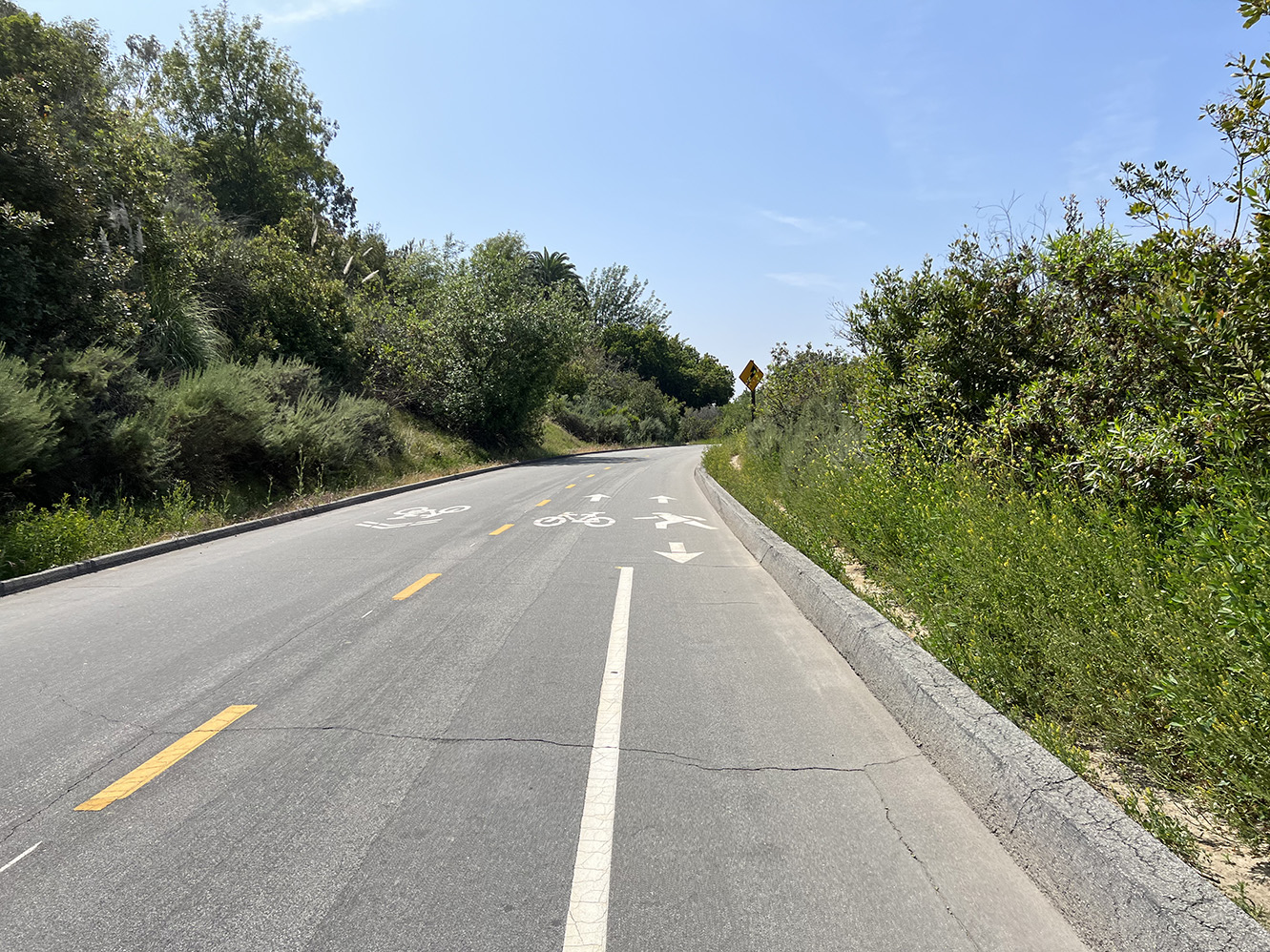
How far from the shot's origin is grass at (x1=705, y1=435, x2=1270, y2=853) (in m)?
3.09

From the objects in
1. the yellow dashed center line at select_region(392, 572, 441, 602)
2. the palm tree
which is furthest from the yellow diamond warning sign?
the palm tree

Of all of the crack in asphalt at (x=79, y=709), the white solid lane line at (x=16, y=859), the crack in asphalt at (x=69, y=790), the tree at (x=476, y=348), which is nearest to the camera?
the white solid lane line at (x=16, y=859)

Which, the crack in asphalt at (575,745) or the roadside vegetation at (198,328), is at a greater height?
the roadside vegetation at (198,328)

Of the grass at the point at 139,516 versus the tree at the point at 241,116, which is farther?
the tree at the point at 241,116

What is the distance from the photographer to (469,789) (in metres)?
3.74

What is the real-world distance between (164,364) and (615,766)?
652 inches

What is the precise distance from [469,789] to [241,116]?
47.7m

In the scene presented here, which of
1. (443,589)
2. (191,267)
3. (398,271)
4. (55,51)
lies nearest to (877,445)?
(443,589)

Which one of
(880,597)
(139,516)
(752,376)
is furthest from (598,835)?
(752,376)

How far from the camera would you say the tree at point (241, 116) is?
40125 mm

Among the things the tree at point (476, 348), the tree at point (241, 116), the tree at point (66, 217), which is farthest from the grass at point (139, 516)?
the tree at point (241, 116)

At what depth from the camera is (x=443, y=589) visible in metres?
8.10

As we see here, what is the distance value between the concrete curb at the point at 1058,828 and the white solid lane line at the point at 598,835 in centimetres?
169

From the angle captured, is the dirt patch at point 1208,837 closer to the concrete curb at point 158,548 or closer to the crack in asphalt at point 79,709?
the crack in asphalt at point 79,709
